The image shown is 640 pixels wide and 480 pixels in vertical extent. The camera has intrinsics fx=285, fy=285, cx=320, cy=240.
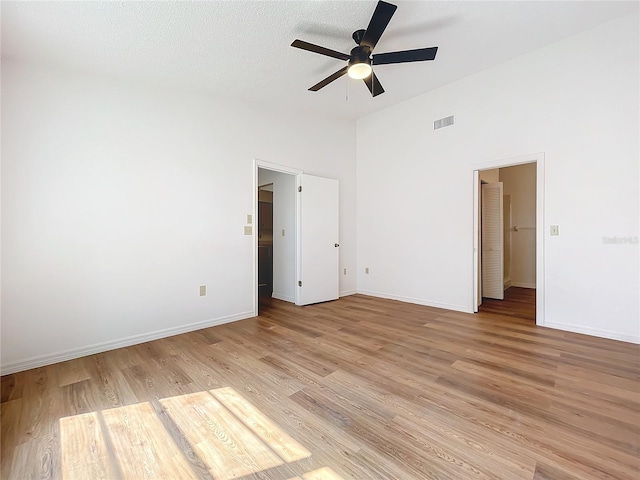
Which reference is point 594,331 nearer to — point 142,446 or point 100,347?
point 142,446

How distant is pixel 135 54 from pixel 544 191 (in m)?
4.58

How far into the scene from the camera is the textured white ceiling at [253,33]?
2.33m

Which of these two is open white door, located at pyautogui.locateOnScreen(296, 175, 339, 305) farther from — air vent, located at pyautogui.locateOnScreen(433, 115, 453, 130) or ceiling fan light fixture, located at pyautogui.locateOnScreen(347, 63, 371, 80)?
ceiling fan light fixture, located at pyautogui.locateOnScreen(347, 63, 371, 80)

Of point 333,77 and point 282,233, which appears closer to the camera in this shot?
point 333,77

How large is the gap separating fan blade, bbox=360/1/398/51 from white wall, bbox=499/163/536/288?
15.6 ft

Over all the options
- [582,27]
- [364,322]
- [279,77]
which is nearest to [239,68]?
[279,77]

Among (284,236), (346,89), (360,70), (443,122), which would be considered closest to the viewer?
(360,70)

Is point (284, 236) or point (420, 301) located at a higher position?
point (284, 236)

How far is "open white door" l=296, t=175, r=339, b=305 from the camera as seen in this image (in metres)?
4.43

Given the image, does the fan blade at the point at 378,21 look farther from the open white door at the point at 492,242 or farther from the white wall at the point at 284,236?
the open white door at the point at 492,242

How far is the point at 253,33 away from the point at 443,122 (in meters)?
2.84

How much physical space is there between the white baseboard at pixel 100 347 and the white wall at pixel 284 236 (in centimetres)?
123

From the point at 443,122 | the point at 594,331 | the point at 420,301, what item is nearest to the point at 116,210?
the point at 420,301

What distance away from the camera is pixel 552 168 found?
325cm
